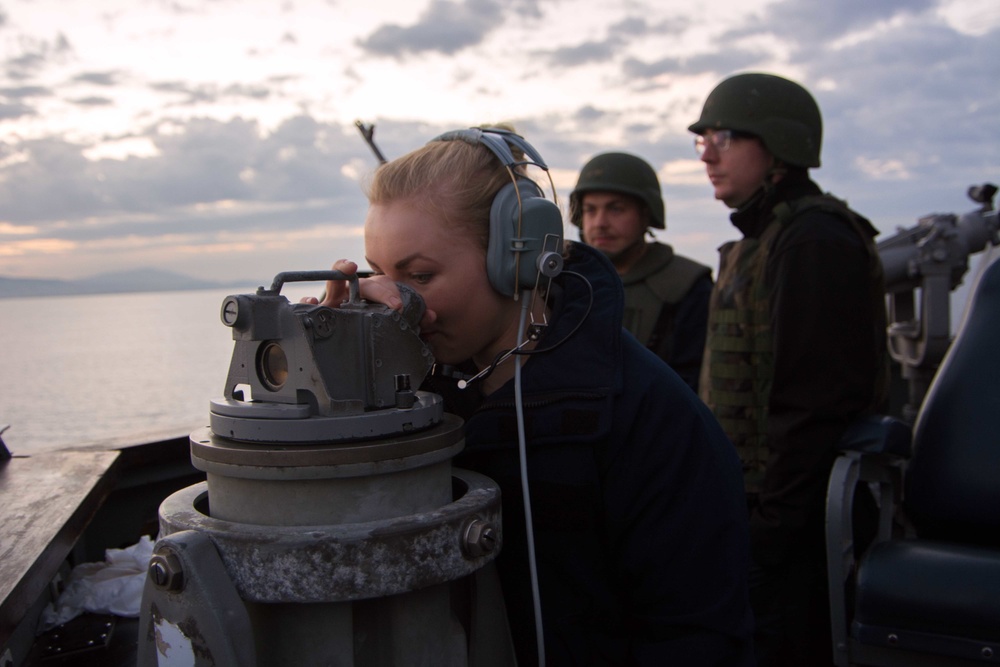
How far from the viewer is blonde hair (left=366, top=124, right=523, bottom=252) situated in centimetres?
147

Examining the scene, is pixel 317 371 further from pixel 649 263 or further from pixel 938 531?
pixel 649 263

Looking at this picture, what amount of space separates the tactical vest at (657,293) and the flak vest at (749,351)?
29.3 inches

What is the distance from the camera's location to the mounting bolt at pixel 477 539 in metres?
1.14

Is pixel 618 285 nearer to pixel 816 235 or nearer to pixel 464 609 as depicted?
pixel 464 609

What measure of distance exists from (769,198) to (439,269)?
75.8 inches

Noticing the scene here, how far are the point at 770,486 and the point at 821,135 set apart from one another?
134 cm

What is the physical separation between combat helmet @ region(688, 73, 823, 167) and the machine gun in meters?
2.56

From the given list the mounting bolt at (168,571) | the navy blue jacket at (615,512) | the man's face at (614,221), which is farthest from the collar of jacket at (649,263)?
the mounting bolt at (168,571)

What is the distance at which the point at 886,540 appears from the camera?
2.45 m

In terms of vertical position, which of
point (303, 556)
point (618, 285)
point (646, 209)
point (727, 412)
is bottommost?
point (727, 412)

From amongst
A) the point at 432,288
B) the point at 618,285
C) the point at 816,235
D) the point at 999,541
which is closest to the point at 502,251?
the point at 432,288

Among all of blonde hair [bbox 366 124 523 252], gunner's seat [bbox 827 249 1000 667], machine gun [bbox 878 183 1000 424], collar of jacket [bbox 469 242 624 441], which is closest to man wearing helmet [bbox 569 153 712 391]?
gunner's seat [bbox 827 249 1000 667]

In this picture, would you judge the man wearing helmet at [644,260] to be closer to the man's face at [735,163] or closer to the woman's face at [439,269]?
the man's face at [735,163]

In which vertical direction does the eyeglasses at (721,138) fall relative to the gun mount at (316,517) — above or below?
above
